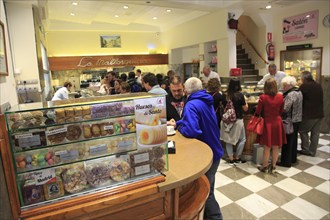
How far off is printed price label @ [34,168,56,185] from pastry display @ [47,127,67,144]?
15cm

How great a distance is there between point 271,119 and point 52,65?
871cm

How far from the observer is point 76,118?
3.96 feet

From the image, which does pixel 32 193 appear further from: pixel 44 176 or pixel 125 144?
pixel 125 144

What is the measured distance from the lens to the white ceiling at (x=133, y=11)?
247 inches

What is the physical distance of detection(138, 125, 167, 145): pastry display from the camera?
4.42 ft

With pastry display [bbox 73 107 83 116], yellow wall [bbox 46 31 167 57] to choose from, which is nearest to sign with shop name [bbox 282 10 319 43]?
yellow wall [bbox 46 31 167 57]

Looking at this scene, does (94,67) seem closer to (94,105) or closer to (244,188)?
(244,188)

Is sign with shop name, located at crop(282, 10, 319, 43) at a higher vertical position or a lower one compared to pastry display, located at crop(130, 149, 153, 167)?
higher

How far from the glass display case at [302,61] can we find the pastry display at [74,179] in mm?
6664

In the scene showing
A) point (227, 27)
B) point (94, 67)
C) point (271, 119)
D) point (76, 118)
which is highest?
point (227, 27)

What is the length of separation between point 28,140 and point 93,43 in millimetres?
9920

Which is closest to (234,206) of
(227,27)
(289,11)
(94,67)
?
(227,27)

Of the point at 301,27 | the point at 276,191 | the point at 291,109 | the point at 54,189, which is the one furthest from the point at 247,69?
the point at 54,189

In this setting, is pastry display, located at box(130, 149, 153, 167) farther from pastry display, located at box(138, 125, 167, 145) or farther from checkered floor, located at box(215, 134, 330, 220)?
checkered floor, located at box(215, 134, 330, 220)
